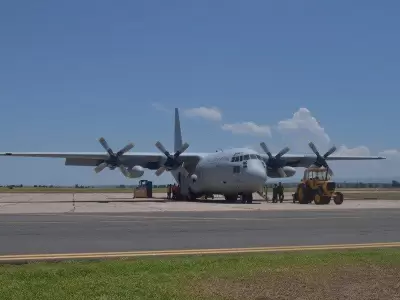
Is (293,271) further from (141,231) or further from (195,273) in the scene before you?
(141,231)

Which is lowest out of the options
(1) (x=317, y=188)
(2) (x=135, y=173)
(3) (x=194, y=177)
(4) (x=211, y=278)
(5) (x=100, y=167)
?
(4) (x=211, y=278)

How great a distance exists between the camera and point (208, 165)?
4306 cm

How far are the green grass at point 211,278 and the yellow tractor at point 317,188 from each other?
29.9m

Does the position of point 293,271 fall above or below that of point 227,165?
below

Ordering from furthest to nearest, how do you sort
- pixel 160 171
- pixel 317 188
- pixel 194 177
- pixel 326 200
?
1. pixel 160 171
2. pixel 194 177
3. pixel 317 188
4. pixel 326 200

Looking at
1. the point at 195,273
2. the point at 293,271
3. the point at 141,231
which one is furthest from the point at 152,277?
the point at 141,231

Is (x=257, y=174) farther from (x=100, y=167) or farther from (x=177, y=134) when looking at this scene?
(x=177, y=134)

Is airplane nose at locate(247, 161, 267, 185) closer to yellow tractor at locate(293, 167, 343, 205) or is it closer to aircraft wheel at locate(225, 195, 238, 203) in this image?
yellow tractor at locate(293, 167, 343, 205)

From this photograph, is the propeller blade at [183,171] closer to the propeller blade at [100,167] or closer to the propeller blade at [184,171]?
the propeller blade at [184,171]

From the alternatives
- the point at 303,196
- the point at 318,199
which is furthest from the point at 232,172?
the point at 318,199

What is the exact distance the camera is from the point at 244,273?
26.1ft

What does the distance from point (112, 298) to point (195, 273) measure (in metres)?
1.84

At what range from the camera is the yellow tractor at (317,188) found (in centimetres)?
3909

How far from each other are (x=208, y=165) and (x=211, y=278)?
35.4m
